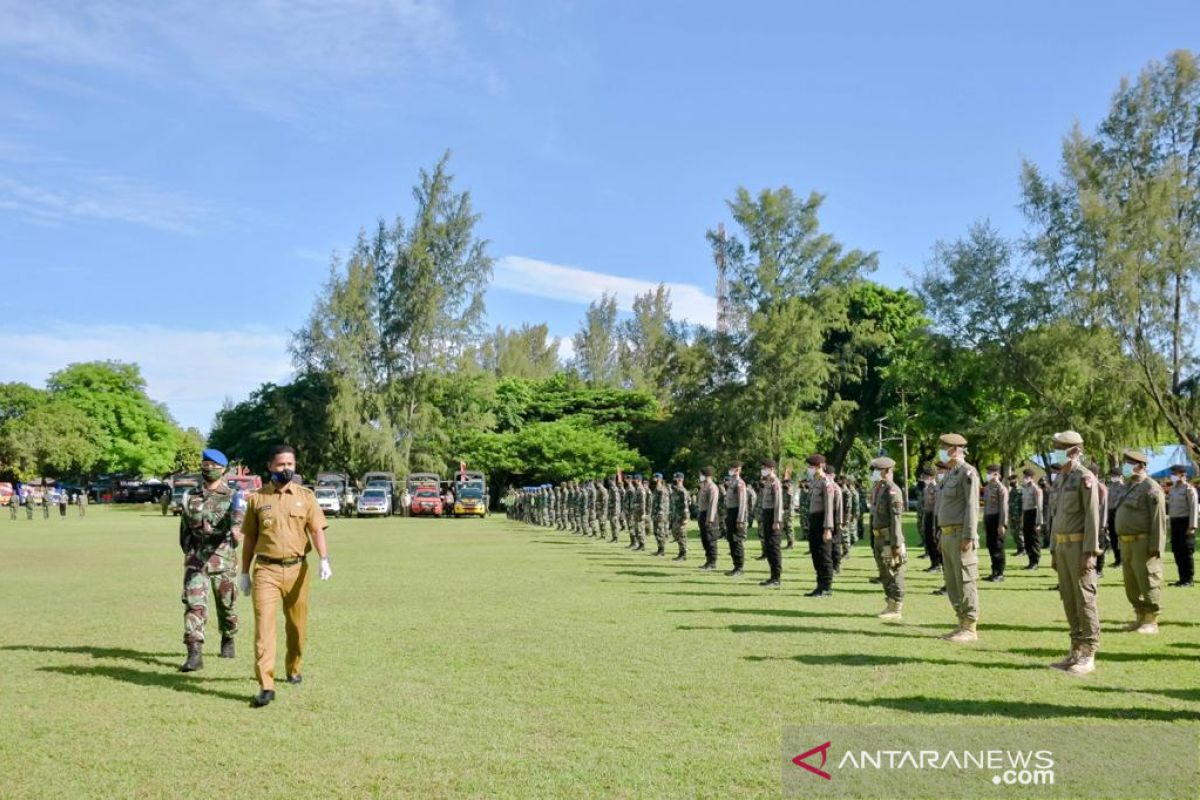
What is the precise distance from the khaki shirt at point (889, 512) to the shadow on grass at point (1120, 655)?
9.89 feet

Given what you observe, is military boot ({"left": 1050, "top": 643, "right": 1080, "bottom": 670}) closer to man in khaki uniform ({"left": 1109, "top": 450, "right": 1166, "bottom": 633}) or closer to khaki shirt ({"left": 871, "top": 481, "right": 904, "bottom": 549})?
man in khaki uniform ({"left": 1109, "top": 450, "right": 1166, "bottom": 633})

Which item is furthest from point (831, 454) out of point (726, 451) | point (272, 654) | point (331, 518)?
point (272, 654)

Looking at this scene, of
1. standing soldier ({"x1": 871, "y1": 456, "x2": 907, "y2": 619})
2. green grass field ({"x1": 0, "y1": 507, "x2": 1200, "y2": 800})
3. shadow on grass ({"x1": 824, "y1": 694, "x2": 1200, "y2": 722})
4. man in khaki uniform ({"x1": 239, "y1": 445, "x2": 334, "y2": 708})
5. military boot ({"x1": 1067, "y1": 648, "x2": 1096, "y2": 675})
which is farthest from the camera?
standing soldier ({"x1": 871, "y1": 456, "x2": 907, "y2": 619})

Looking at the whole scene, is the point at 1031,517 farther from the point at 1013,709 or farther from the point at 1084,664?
the point at 1013,709

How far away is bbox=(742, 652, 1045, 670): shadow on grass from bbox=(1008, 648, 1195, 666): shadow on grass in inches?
25.3

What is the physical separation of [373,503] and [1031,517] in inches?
1515

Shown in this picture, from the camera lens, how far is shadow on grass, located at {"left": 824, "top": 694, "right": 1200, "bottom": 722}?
705cm

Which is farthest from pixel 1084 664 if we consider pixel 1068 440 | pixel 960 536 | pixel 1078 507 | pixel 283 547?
pixel 283 547

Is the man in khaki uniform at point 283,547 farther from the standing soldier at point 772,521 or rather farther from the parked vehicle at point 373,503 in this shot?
the parked vehicle at point 373,503

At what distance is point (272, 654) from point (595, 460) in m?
53.5

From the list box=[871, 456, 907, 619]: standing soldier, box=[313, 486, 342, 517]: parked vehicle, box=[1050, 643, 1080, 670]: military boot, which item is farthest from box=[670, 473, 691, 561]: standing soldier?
box=[313, 486, 342, 517]: parked vehicle

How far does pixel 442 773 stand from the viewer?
591cm

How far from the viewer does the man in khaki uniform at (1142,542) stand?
1148 cm

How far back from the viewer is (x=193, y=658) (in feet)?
29.5
